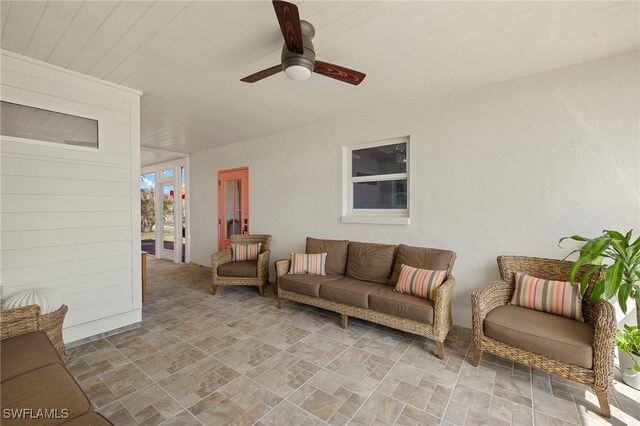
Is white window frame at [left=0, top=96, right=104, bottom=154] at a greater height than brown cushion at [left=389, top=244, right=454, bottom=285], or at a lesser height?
greater

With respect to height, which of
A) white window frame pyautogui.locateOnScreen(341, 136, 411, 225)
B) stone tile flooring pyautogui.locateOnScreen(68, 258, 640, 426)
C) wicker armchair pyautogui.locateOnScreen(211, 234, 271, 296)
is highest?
white window frame pyautogui.locateOnScreen(341, 136, 411, 225)

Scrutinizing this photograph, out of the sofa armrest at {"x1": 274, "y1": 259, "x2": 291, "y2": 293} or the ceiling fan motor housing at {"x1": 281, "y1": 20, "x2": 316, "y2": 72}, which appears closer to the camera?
the ceiling fan motor housing at {"x1": 281, "y1": 20, "x2": 316, "y2": 72}

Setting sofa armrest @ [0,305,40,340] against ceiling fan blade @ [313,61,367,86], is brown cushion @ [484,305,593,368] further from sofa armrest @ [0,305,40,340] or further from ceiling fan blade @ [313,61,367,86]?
sofa armrest @ [0,305,40,340]

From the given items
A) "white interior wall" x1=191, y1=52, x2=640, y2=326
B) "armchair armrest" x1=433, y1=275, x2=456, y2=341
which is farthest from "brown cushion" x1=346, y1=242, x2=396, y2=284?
"armchair armrest" x1=433, y1=275, x2=456, y2=341

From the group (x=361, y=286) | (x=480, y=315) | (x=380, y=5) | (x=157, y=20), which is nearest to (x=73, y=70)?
(x=157, y=20)

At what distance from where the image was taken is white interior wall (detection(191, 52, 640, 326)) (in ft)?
7.52

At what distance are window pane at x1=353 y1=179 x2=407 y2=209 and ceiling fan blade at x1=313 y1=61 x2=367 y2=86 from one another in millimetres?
1786

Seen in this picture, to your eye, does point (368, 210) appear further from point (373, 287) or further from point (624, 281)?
point (624, 281)

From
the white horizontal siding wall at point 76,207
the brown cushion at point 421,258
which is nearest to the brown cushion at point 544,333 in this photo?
the brown cushion at point 421,258

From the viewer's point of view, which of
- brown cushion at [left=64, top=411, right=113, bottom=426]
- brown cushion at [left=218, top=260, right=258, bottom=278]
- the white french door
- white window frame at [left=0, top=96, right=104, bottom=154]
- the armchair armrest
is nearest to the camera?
brown cushion at [left=64, top=411, right=113, bottom=426]

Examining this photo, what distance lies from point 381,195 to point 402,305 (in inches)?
62.8

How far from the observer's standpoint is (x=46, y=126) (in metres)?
2.47

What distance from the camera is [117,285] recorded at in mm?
2896

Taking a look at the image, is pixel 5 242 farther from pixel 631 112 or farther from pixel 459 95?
pixel 631 112
